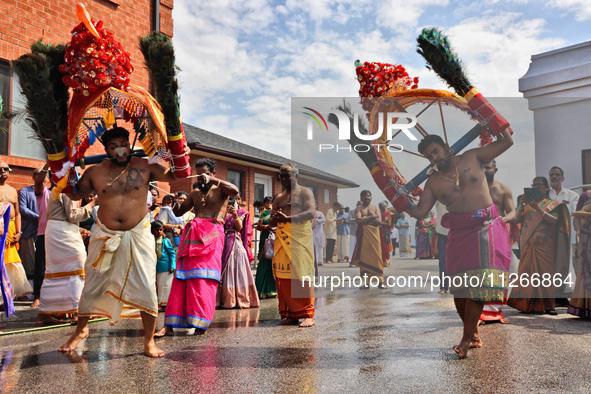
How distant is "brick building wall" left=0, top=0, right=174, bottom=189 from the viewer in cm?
802

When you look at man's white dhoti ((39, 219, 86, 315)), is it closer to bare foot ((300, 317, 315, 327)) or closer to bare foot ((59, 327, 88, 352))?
bare foot ((59, 327, 88, 352))

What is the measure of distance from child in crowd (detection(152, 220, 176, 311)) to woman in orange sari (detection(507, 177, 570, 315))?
205 inches

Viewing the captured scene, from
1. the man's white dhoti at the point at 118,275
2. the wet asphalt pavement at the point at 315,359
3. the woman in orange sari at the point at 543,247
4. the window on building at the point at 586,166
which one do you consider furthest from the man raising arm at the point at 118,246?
the window on building at the point at 586,166

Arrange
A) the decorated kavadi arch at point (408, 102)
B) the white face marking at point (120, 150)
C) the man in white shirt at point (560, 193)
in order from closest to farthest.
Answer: the decorated kavadi arch at point (408, 102)
the white face marking at point (120, 150)
the man in white shirt at point (560, 193)

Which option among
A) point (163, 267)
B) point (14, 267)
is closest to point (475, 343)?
point (163, 267)

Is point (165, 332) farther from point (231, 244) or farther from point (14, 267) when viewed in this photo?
point (14, 267)

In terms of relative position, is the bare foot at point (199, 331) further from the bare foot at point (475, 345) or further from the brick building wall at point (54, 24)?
the brick building wall at point (54, 24)

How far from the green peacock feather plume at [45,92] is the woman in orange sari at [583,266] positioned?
21.5 ft

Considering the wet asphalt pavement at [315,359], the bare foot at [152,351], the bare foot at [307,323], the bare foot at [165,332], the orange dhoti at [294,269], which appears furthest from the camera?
the orange dhoti at [294,269]

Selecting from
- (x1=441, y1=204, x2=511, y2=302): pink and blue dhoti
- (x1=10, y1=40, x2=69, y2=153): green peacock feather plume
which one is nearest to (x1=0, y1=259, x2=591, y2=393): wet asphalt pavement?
(x1=441, y1=204, x2=511, y2=302): pink and blue dhoti

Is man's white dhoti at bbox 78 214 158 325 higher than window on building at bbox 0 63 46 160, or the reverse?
window on building at bbox 0 63 46 160

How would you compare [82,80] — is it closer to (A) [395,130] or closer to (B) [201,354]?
(B) [201,354]

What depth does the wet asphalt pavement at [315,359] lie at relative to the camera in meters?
3.24

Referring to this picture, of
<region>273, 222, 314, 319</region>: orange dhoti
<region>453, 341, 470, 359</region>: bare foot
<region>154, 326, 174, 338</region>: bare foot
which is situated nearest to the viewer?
<region>453, 341, 470, 359</region>: bare foot
